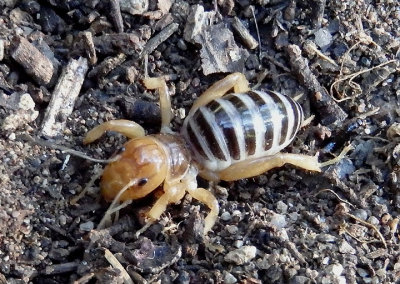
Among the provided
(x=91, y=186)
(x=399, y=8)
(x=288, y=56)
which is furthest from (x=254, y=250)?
(x=399, y=8)

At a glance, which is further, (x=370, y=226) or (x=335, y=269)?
(x=370, y=226)

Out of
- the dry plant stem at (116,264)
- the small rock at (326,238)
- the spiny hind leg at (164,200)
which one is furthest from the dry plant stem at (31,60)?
the small rock at (326,238)

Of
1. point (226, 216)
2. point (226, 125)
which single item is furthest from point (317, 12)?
point (226, 216)

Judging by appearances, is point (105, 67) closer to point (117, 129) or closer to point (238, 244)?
point (117, 129)

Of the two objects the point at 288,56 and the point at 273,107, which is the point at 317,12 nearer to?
the point at 288,56

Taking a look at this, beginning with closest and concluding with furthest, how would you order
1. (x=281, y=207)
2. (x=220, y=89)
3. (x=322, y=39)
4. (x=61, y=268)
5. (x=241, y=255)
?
(x=61, y=268) < (x=241, y=255) < (x=281, y=207) < (x=220, y=89) < (x=322, y=39)

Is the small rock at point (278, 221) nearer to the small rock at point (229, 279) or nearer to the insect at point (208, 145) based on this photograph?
the insect at point (208, 145)

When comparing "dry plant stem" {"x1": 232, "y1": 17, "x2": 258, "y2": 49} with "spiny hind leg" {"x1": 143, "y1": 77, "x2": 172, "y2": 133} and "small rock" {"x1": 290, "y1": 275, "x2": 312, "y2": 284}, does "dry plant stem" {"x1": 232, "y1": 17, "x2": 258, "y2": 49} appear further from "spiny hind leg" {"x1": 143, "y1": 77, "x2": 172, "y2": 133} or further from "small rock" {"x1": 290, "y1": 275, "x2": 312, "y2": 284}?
"small rock" {"x1": 290, "y1": 275, "x2": 312, "y2": 284}
